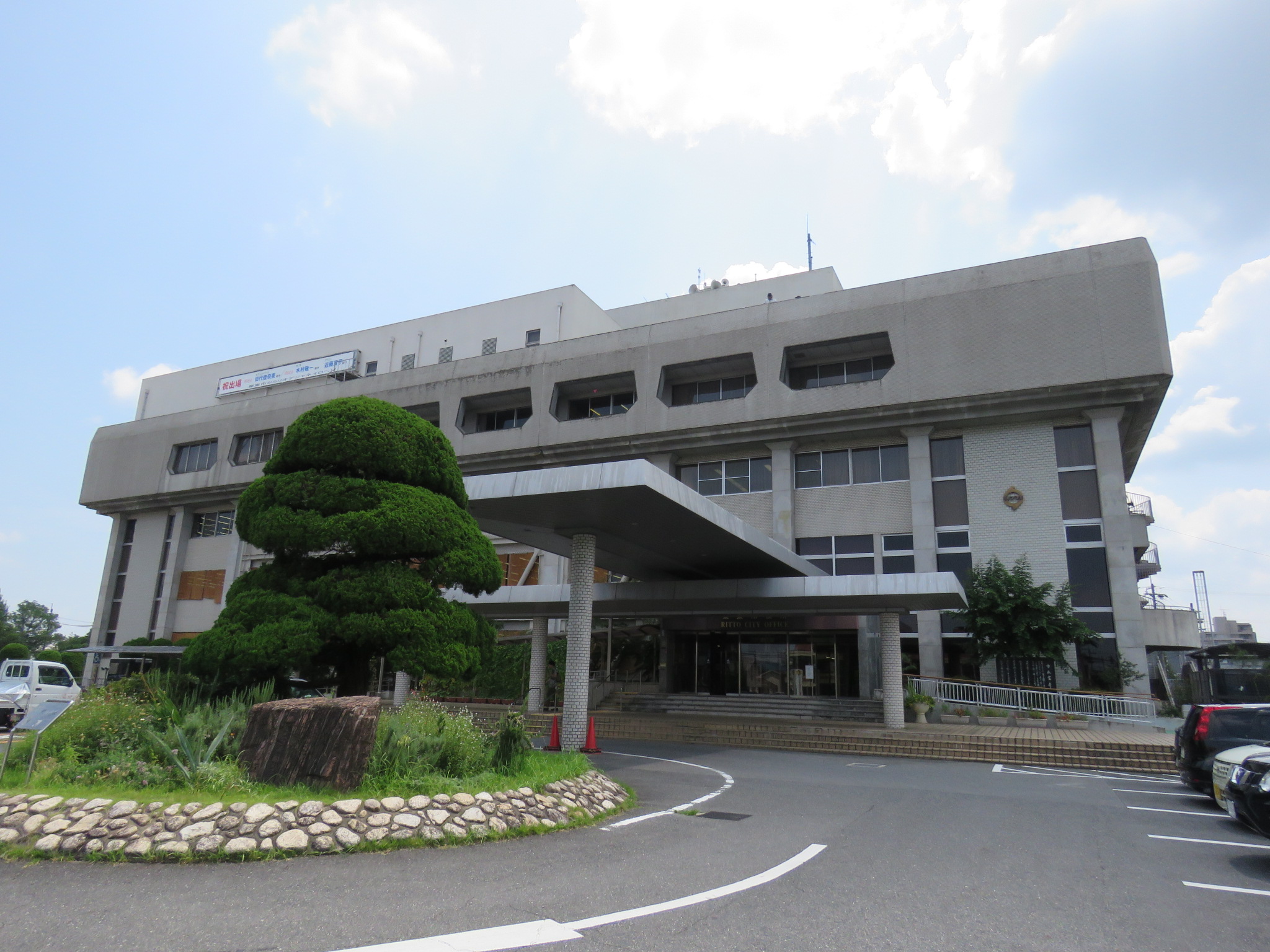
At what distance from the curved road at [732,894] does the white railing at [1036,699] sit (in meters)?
15.2

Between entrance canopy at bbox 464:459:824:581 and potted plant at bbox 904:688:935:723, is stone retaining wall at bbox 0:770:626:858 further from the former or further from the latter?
potted plant at bbox 904:688:935:723

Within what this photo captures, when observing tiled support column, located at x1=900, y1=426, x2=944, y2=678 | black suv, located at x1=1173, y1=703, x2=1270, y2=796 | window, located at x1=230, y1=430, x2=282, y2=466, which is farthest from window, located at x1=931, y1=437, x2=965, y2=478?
window, located at x1=230, y1=430, x2=282, y2=466

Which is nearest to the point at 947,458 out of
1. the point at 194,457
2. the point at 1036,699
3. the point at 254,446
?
the point at 1036,699

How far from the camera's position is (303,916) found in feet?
15.9

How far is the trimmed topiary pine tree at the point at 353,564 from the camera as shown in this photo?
1077cm

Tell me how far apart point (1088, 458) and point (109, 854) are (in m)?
29.1

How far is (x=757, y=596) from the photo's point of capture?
22031mm

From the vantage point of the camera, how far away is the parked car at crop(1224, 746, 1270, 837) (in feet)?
24.1

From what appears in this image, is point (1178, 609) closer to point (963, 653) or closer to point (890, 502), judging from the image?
point (963, 653)

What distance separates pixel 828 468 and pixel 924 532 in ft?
15.3

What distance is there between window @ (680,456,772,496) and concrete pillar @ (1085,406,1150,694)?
1190cm

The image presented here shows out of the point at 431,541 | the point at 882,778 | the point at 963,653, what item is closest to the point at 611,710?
the point at 963,653

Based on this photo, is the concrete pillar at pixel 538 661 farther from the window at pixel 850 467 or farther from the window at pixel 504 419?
the window at pixel 504 419

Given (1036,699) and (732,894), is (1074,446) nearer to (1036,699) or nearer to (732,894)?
(1036,699)
